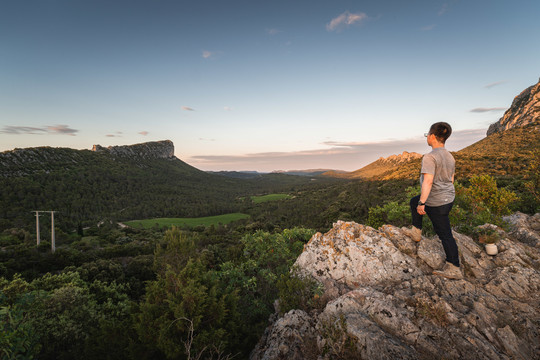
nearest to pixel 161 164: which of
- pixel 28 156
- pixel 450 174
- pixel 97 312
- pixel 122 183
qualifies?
pixel 122 183

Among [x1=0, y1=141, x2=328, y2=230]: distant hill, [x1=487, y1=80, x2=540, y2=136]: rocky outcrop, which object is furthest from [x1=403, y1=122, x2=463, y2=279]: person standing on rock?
[x1=487, y1=80, x2=540, y2=136]: rocky outcrop

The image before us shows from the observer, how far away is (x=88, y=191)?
100000 millimetres

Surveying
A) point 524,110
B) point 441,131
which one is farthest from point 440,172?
point 524,110

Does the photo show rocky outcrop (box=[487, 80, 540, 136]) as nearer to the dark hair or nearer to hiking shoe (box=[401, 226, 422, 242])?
hiking shoe (box=[401, 226, 422, 242])

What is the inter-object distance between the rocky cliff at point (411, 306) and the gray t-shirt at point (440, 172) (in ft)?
6.49

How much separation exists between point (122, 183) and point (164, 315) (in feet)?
460

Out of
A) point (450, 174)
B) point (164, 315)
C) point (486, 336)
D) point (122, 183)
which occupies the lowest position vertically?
point (122, 183)

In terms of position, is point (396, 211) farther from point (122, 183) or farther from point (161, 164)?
point (161, 164)

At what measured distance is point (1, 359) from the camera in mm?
2869

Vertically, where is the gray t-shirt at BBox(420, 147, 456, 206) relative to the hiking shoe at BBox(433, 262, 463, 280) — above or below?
above

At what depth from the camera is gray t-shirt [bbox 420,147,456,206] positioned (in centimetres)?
453

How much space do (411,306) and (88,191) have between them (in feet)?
427

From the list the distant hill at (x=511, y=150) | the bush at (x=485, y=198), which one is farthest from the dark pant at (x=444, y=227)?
the distant hill at (x=511, y=150)

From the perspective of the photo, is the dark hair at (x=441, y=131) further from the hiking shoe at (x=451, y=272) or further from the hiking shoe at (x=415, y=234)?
the hiking shoe at (x=451, y=272)
